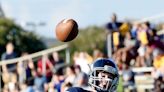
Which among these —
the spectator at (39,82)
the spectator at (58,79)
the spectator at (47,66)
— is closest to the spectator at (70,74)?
the spectator at (58,79)

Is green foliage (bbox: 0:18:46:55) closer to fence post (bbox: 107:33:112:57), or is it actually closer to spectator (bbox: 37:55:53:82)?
spectator (bbox: 37:55:53:82)

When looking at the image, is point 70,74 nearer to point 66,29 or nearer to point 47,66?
point 47,66

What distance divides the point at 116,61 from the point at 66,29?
603 cm

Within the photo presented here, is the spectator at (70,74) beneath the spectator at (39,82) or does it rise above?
above

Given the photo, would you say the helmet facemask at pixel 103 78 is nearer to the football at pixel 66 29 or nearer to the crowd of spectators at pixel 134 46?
the football at pixel 66 29

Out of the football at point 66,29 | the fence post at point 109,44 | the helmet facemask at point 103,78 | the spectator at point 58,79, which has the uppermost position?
the football at point 66,29

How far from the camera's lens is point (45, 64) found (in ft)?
46.2

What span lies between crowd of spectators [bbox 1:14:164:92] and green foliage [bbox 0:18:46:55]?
95.5 ft

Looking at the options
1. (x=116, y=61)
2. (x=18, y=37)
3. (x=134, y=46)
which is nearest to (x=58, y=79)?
(x=116, y=61)

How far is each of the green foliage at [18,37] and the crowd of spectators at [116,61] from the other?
29097mm

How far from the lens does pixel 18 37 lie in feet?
156

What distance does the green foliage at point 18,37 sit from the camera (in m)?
45.0

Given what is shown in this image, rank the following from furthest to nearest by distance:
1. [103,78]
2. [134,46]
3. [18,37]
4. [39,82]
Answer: [18,37] → [134,46] → [39,82] → [103,78]

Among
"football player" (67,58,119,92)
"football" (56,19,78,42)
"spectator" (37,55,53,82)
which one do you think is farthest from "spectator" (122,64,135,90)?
"football player" (67,58,119,92)
